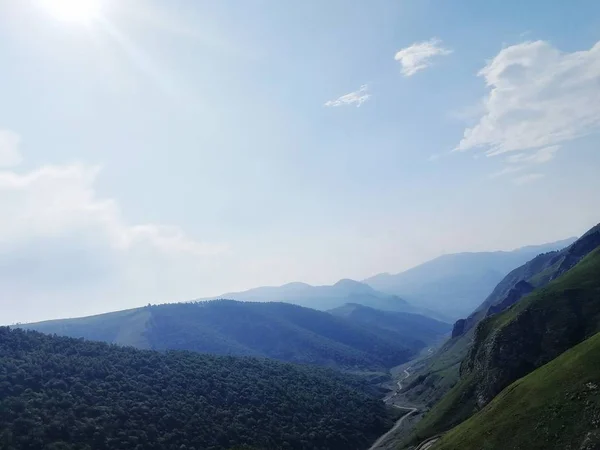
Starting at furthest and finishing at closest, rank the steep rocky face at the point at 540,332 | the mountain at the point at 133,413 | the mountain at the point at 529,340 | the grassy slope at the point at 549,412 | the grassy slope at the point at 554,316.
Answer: the mountain at the point at 133,413
the grassy slope at the point at 554,316
the mountain at the point at 529,340
the steep rocky face at the point at 540,332
the grassy slope at the point at 549,412

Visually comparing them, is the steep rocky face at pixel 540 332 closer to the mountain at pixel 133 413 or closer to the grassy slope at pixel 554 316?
the grassy slope at pixel 554 316

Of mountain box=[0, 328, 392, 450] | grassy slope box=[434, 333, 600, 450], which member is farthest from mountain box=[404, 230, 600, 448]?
mountain box=[0, 328, 392, 450]

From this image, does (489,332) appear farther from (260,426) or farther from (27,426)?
(27,426)

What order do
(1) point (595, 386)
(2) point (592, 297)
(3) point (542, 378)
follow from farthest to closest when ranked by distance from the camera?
(2) point (592, 297)
(3) point (542, 378)
(1) point (595, 386)

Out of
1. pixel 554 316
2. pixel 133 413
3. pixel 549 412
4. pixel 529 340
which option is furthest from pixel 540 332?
pixel 133 413

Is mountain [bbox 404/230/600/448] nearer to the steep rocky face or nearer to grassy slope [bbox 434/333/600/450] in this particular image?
the steep rocky face

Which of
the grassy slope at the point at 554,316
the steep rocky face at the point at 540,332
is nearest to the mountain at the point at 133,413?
the grassy slope at the point at 554,316

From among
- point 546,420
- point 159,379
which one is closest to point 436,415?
point 546,420
